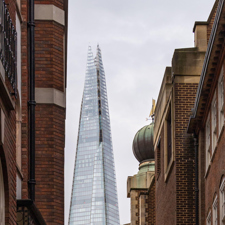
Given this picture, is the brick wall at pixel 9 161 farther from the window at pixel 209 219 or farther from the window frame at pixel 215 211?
the window at pixel 209 219

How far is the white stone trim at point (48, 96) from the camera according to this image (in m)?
21.7

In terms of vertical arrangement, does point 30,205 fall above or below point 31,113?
below

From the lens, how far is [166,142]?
34.7 m

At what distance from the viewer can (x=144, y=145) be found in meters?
56.7

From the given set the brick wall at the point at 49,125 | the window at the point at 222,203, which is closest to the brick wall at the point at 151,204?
the window at the point at 222,203

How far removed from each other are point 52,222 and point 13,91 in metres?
7.50

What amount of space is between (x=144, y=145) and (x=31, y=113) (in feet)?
124

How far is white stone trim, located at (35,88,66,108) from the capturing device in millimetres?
21656

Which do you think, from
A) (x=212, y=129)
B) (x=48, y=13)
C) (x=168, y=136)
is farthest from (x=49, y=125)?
(x=168, y=136)

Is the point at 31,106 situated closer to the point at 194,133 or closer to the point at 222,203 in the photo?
the point at 222,203

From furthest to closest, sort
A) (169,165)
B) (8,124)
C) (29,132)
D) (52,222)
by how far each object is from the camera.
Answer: (169,165), (52,222), (29,132), (8,124)

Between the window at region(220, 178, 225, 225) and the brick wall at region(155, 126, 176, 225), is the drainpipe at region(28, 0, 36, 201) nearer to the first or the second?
the window at region(220, 178, 225, 225)

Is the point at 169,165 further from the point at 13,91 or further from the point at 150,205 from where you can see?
the point at 13,91

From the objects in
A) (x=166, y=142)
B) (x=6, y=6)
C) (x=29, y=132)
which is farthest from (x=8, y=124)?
(x=166, y=142)
